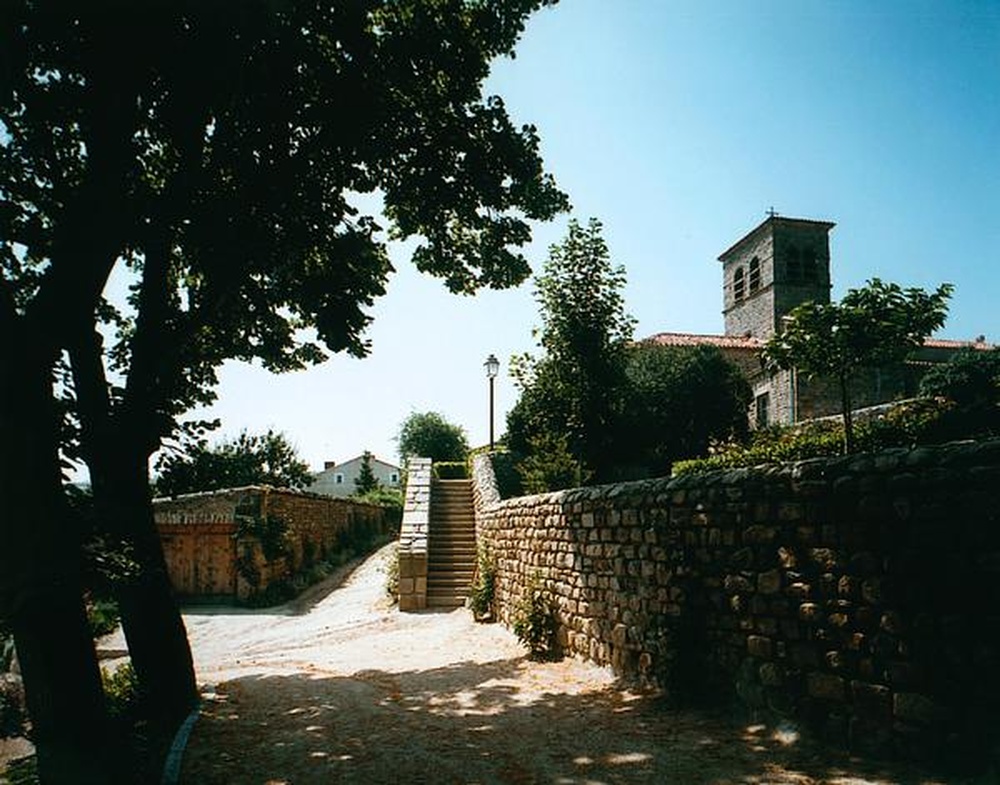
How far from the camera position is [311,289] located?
759 centimetres

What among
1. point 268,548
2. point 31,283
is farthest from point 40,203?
point 268,548

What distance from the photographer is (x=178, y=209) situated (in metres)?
5.64

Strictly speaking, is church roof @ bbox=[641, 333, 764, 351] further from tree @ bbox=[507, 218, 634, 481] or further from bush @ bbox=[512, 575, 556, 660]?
bush @ bbox=[512, 575, 556, 660]

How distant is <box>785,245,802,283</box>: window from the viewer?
34.0 meters

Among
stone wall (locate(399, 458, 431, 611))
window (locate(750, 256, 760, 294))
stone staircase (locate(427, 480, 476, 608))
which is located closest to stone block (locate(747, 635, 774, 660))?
stone staircase (locate(427, 480, 476, 608))

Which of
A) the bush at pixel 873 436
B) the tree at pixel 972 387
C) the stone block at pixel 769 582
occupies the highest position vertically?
the tree at pixel 972 387

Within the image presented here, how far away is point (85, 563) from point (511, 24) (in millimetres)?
6403

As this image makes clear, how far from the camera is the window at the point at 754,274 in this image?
3561cm

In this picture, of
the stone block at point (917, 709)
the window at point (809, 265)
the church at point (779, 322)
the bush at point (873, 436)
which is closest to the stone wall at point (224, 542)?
the bush at point (873, 436)

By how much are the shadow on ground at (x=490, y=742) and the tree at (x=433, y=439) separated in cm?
3043

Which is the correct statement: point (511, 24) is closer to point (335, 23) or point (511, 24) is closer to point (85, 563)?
point (335, 23)

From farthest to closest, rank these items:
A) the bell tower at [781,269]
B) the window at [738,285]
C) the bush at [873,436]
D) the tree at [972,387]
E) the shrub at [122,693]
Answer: the window at [738,285] < the bell tower at [781,269] < the bush at [873,436] < the tree at [972,387] < the shrub at [122,693]

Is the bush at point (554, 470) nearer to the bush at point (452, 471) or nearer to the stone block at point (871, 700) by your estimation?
the stone block at point (871, 700)

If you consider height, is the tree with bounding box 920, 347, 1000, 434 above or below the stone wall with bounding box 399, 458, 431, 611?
above
